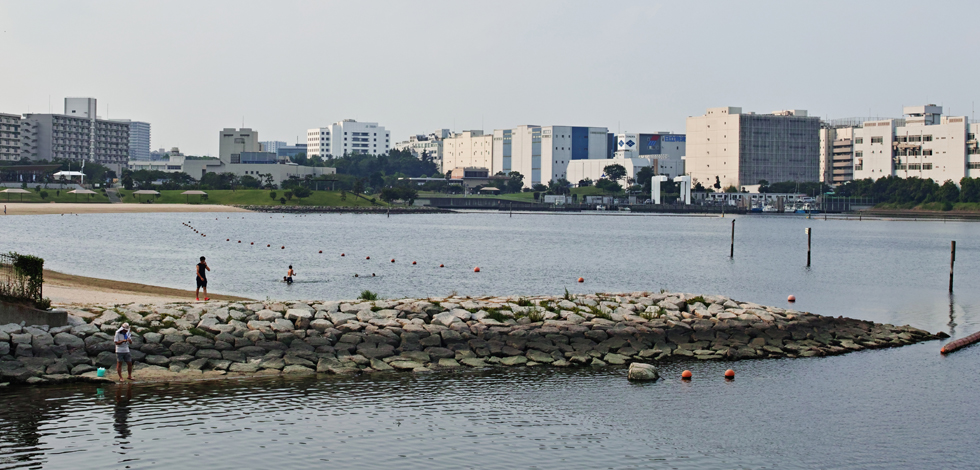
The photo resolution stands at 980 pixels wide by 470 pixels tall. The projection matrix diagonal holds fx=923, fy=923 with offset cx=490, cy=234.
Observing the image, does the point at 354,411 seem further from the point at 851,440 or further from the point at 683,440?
the point at 851,440

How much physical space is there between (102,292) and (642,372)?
24069 millimetres

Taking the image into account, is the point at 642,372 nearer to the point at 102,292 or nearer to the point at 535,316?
the point at 535,316

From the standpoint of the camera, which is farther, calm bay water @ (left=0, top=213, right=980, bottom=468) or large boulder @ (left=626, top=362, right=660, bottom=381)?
large boulder @ (left=626, top=362, right=660, bottom=381)

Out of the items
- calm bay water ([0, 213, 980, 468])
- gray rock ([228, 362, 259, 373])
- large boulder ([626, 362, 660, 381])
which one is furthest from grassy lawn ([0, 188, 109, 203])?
large boulder ([626, 362, 660, 381])

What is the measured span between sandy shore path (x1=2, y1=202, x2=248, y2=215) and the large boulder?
145762mm

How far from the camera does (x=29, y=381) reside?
83.9ft

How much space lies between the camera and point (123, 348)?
26.0m

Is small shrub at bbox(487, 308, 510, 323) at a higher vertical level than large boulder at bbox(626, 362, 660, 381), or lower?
higher

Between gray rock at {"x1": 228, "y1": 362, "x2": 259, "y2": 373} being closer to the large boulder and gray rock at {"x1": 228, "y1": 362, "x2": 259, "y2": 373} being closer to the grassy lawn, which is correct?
the large boulder

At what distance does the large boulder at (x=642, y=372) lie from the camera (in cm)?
2875

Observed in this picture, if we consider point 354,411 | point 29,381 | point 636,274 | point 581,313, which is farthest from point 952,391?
point 636,274

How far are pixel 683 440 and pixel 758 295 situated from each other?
34.8 meters

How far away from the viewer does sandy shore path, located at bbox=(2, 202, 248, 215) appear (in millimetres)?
160188

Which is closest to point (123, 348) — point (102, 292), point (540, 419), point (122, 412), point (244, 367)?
point (122, 412)
